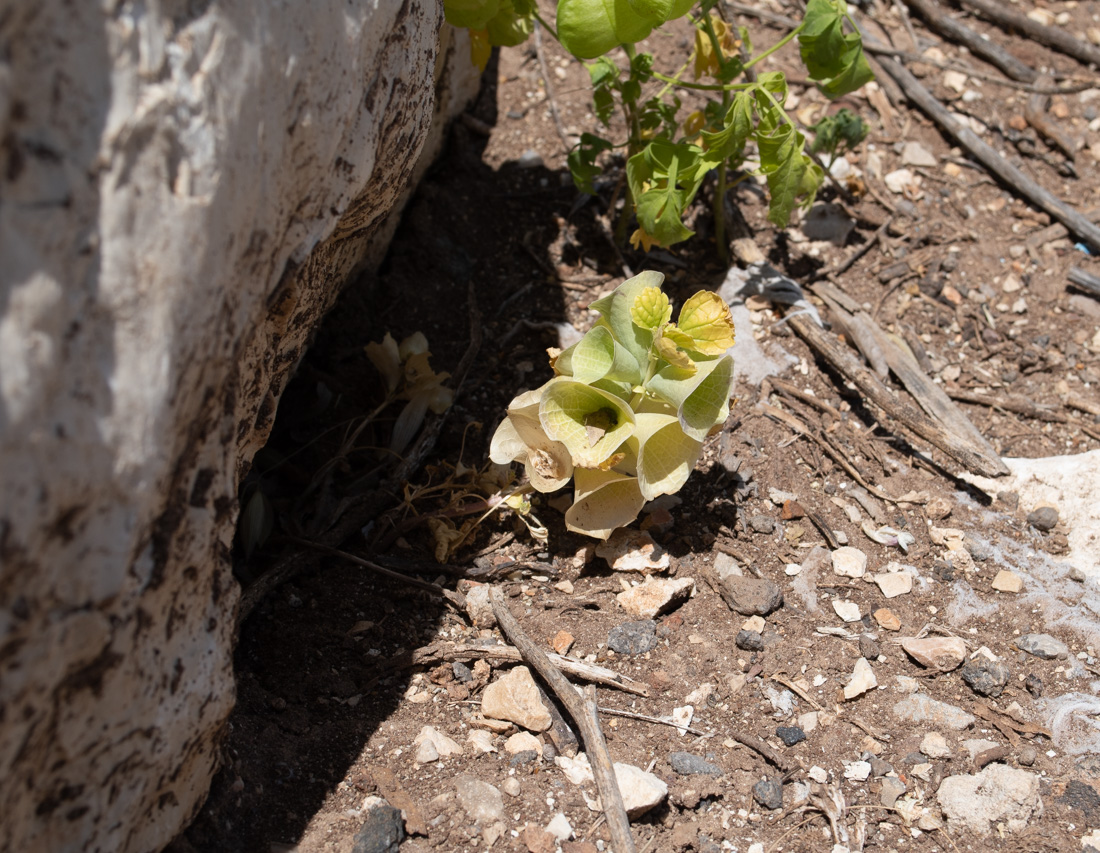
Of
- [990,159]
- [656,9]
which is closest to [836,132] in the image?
[990,159]

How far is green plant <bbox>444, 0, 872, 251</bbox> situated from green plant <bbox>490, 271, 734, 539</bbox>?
0.46m

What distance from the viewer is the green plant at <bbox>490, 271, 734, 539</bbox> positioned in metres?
1.84

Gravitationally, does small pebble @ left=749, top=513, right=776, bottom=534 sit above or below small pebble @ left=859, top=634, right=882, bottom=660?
above

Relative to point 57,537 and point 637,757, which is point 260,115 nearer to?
point 57,537

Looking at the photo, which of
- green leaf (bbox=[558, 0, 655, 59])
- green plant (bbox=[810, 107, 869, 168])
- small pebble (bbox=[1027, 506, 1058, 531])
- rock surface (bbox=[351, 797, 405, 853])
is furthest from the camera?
green plant (bbox=[810, 107, 869, 168])

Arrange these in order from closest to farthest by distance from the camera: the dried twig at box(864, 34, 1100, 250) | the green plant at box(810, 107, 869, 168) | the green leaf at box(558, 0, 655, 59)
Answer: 1. the green leaf at box(558, 0, 655, 59)
2. the green plant at box(810, 107, 869, 168)
3. the dried twig at box(864, 34, 1100, 250)

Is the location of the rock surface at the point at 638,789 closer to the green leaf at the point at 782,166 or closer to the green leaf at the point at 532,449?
the green leaf at the point at 532,449

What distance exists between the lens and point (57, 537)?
3.29 ft

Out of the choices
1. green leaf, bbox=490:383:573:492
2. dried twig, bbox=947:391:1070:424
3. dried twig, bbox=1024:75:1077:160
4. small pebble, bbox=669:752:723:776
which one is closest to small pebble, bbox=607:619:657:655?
small pebble, bbox=669:752:723:776

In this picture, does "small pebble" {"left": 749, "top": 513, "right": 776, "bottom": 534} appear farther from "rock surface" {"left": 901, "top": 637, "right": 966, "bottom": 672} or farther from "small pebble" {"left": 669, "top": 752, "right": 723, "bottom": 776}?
"small pebble" {"left": 669, "top": 752, "right": 723, "bottom": 776}

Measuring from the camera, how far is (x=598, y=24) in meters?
1.98

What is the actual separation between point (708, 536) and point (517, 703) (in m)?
0.66

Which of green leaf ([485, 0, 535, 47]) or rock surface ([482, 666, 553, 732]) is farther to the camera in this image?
green leaf ([485, 0, 535, 47])

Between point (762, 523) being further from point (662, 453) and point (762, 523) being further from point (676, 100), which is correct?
point (676, 100)
